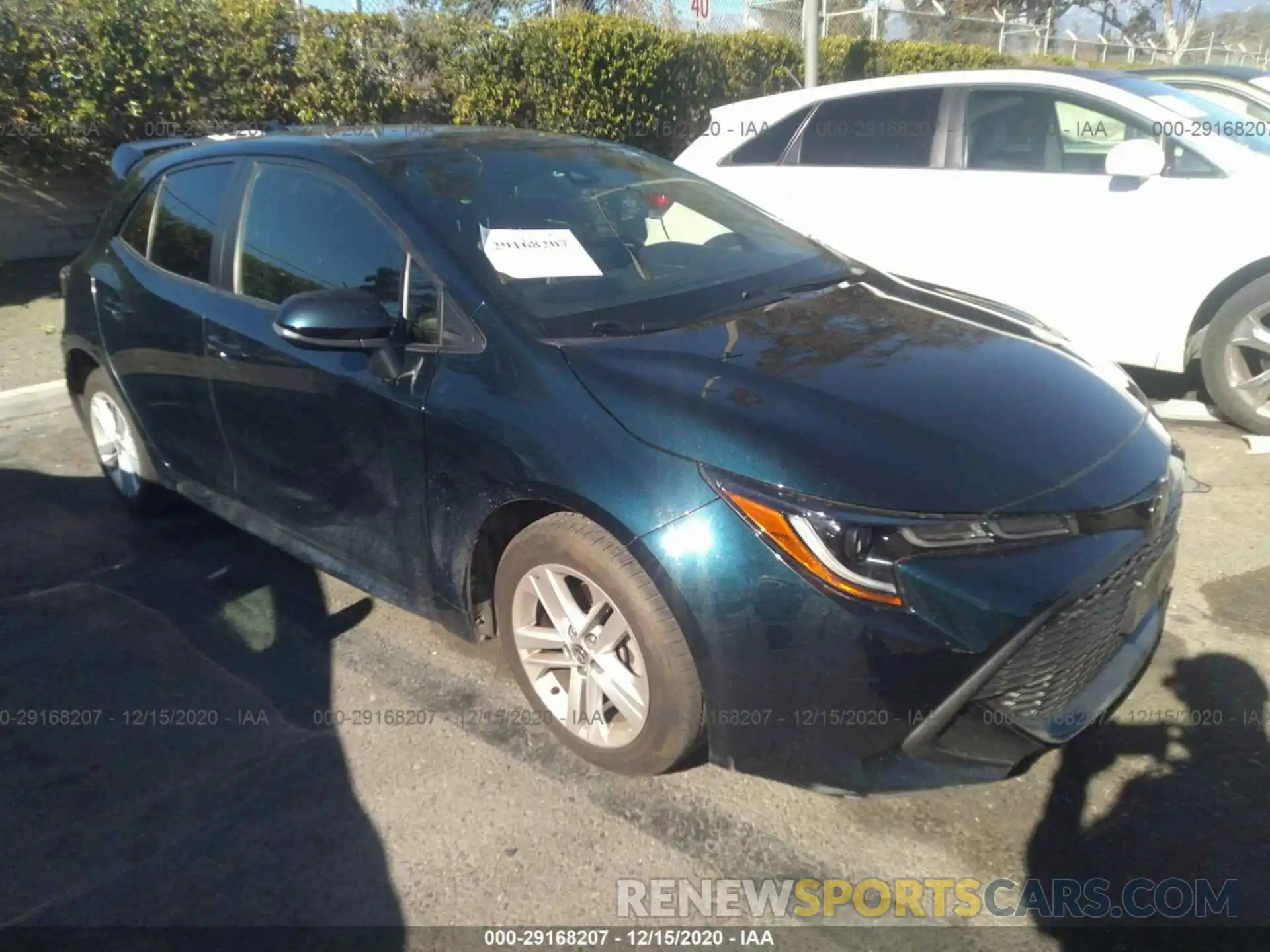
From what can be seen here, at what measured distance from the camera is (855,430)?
98.9 inches

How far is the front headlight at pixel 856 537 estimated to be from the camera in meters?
2.30

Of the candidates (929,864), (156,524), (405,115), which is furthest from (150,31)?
(929,864)

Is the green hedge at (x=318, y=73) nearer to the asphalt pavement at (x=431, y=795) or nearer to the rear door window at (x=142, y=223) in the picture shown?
the rear door window at (x=142, y=223)

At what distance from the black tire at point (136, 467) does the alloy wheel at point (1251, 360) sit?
16.1ft

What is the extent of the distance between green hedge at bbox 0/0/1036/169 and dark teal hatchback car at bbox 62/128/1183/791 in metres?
5.49

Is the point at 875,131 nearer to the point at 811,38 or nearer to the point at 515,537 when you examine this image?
the point at 515,537

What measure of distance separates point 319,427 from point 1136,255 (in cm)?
408

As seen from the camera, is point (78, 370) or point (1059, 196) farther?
point (1059, 196)

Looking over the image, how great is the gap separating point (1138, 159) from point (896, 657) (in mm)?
3860

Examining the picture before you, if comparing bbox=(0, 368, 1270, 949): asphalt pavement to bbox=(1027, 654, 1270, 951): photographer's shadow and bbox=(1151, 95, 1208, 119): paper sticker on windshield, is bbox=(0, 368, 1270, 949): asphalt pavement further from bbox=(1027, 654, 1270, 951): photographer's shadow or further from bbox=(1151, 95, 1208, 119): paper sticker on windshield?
bbox=(1151, 95, 1208, 119): paper sticker on windshield

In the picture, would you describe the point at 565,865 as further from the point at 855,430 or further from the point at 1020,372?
the point at 1020,372

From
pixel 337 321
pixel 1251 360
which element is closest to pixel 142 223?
pixel 337 321

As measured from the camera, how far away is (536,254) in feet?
10.3

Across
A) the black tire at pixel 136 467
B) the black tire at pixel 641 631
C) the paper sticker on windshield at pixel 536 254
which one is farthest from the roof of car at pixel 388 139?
the black tire at pixel 641 631
